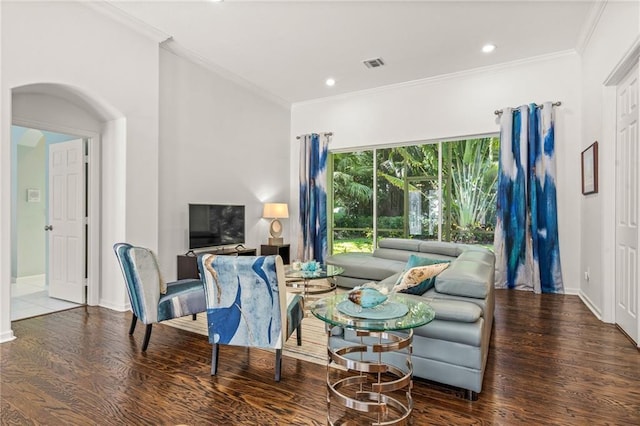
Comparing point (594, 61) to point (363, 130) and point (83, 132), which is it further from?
point (83, 132)

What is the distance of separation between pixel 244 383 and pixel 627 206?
360 centimetres

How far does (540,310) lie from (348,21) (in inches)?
155

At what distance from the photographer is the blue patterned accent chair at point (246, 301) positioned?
2.32 m

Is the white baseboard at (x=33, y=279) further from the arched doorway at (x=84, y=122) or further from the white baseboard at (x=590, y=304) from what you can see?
the white baseboard at (x=590, y=304)

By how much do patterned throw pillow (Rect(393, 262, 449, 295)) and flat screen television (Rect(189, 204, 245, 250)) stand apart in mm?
3186

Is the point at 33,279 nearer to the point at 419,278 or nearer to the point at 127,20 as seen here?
the point at 127,20

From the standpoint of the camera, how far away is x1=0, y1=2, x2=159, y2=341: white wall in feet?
10.00

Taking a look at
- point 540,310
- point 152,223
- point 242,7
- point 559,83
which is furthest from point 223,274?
point 559,83

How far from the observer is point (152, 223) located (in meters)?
4.29

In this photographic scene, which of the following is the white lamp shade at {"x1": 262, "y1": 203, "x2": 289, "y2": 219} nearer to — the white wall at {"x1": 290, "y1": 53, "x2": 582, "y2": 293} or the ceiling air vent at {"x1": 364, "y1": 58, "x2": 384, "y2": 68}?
the white wall at {"x1": 290, "y1": 53, "x2": 582, "y2": 293}

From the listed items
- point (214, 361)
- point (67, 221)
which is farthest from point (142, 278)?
point (67, 221)

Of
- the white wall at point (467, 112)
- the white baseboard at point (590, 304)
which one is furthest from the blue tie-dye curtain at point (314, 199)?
the white baseboard at point (590, 304)

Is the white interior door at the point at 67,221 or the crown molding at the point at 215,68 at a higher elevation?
the crown molding at the point at 215,68

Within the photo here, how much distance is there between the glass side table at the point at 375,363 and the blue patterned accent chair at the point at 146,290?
1.56 metres
